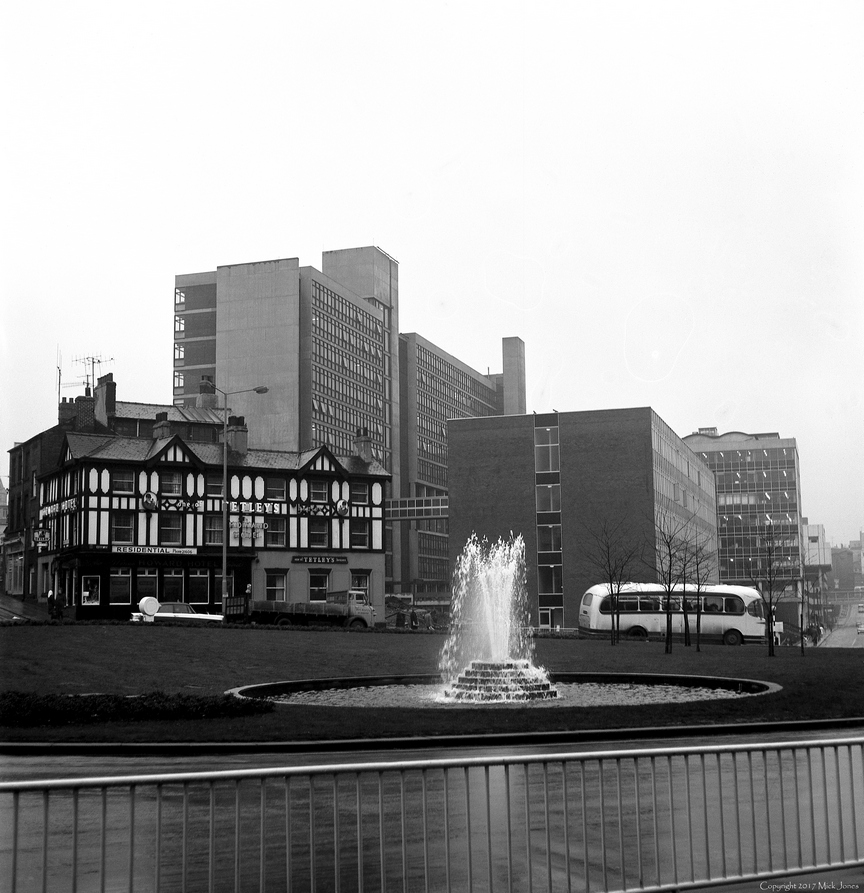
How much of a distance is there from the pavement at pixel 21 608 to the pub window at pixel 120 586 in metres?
3.73

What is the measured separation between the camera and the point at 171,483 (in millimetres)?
67875

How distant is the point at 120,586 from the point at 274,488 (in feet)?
38.0

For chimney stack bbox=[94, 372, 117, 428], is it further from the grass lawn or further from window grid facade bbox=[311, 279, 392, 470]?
the grass lawn

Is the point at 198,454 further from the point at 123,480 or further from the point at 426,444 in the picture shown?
the point at 426,444

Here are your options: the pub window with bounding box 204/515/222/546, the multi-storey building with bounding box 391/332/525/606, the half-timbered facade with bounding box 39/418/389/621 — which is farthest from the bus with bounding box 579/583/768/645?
the multi-storey building with bounding box 391/332/525/606


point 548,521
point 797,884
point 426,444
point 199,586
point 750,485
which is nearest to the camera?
point 797,884

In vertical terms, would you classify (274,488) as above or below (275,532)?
above

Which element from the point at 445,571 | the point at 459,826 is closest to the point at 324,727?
the point at 459,826

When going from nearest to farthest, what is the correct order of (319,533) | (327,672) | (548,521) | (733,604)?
(327,672), (733,604), (319,533), (548,521)

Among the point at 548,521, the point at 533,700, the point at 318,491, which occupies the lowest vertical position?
the point at 533,700

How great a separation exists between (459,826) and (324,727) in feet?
24.9

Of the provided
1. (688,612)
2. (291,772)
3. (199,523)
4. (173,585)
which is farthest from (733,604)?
(291,772)

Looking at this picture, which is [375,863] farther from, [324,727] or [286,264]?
[286,264]

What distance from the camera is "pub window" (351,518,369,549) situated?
242 feet
